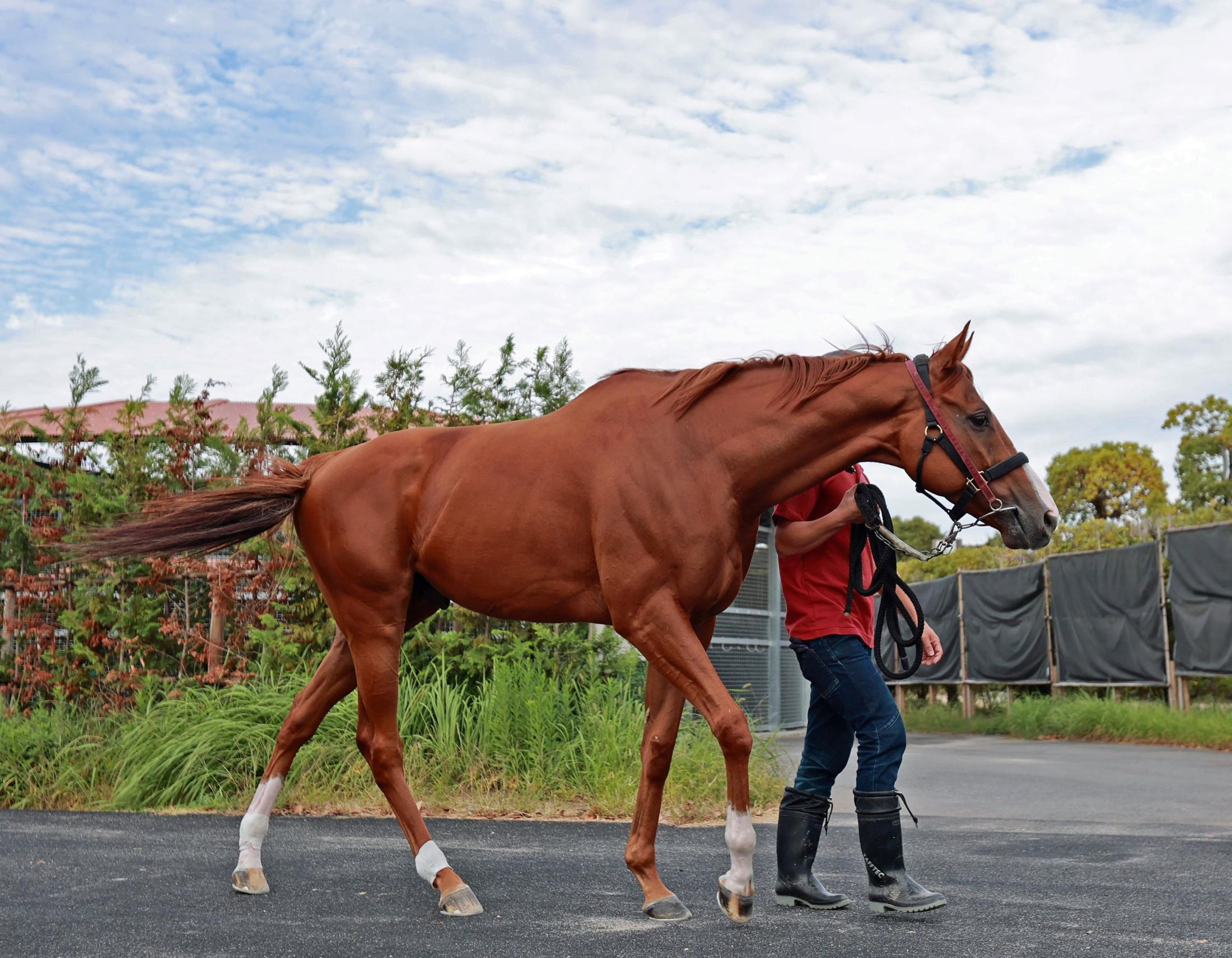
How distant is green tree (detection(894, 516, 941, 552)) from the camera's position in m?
39.6

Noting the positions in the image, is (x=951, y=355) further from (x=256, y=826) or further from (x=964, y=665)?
(x=964, y=665)

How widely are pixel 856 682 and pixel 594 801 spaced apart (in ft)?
10.1

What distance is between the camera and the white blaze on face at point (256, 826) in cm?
471

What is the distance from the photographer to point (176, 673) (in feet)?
28.3

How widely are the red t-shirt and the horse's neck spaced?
15cm

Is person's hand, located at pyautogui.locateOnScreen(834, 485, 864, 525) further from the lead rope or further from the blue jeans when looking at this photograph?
the blue jeans

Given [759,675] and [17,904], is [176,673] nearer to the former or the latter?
[17,904]

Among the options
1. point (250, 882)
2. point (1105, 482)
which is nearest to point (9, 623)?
point (250, 882)

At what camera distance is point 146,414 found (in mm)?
9828

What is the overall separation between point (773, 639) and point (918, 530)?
30.9 meters

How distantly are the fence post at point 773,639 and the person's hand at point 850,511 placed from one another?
7.56 meters

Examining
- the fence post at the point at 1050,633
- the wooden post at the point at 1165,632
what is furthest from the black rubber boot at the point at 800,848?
the fence post at the point at 1050,633

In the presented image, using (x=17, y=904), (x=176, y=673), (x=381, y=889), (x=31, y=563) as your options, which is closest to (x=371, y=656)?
(x=381, y=889)

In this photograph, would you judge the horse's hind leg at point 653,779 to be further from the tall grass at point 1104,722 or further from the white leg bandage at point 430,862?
the tall grass at point 1104,722
